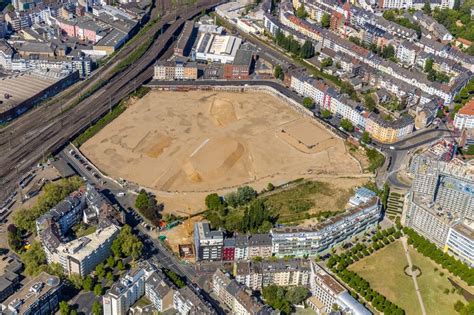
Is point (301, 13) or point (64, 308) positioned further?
point (301, 13)

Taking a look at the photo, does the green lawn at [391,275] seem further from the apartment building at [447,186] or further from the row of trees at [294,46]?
the row of trees at [294,46]

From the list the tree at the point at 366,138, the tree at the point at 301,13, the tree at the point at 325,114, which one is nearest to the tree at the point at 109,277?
the tree at the point at 366,138

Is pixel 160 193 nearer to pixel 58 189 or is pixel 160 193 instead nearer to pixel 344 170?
pixel 58 189

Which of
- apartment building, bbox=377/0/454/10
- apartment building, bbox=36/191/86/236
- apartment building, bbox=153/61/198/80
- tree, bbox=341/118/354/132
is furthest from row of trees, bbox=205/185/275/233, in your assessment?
apartment building, bbox=377/0/454/10

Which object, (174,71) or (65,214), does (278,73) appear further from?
(65,214)

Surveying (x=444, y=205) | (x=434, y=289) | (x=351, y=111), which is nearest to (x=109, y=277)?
(x=434, y=289)
